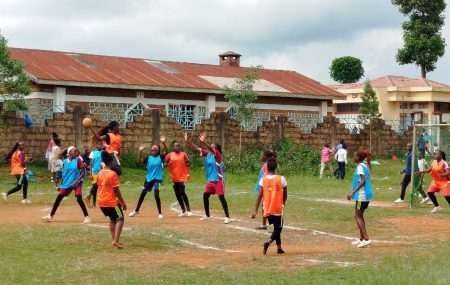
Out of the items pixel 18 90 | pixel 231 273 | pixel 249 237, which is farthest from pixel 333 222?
pixel 18 90

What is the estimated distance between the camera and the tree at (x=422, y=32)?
188 ft

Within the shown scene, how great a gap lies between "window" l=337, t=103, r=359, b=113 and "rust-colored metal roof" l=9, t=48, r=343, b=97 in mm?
14990

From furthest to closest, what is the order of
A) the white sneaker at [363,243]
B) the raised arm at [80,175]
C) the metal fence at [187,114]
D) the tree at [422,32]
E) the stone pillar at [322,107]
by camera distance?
the tree at [422,32]
the stone pillar at [322,107]
the metal fence at [187,114]
the raised arm at [80,175]
the white sneaker at [363,243]

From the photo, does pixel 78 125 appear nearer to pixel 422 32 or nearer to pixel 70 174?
pixel 70 174

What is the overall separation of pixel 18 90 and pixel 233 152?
10.3 meters

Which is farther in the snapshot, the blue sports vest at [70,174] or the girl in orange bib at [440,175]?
the girl in orange bib at [440,175]

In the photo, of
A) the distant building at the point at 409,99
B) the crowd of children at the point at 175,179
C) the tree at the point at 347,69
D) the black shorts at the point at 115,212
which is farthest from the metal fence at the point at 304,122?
the tree at the point at 347,69

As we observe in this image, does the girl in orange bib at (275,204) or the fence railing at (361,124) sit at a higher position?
the fence railing at (361,124)

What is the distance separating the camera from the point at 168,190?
25828 millimetres

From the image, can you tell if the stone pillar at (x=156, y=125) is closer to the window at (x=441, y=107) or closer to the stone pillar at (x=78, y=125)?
the stone pillar at (x=78, y=125)

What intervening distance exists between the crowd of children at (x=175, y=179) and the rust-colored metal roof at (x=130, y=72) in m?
9.67

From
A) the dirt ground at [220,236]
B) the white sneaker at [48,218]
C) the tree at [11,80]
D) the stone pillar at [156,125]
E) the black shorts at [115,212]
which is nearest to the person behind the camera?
the dirt ground at [220,236]

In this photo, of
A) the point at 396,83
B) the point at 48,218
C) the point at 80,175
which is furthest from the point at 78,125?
the point at 396,83

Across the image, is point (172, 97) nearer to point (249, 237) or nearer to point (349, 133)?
point (349, 133)
